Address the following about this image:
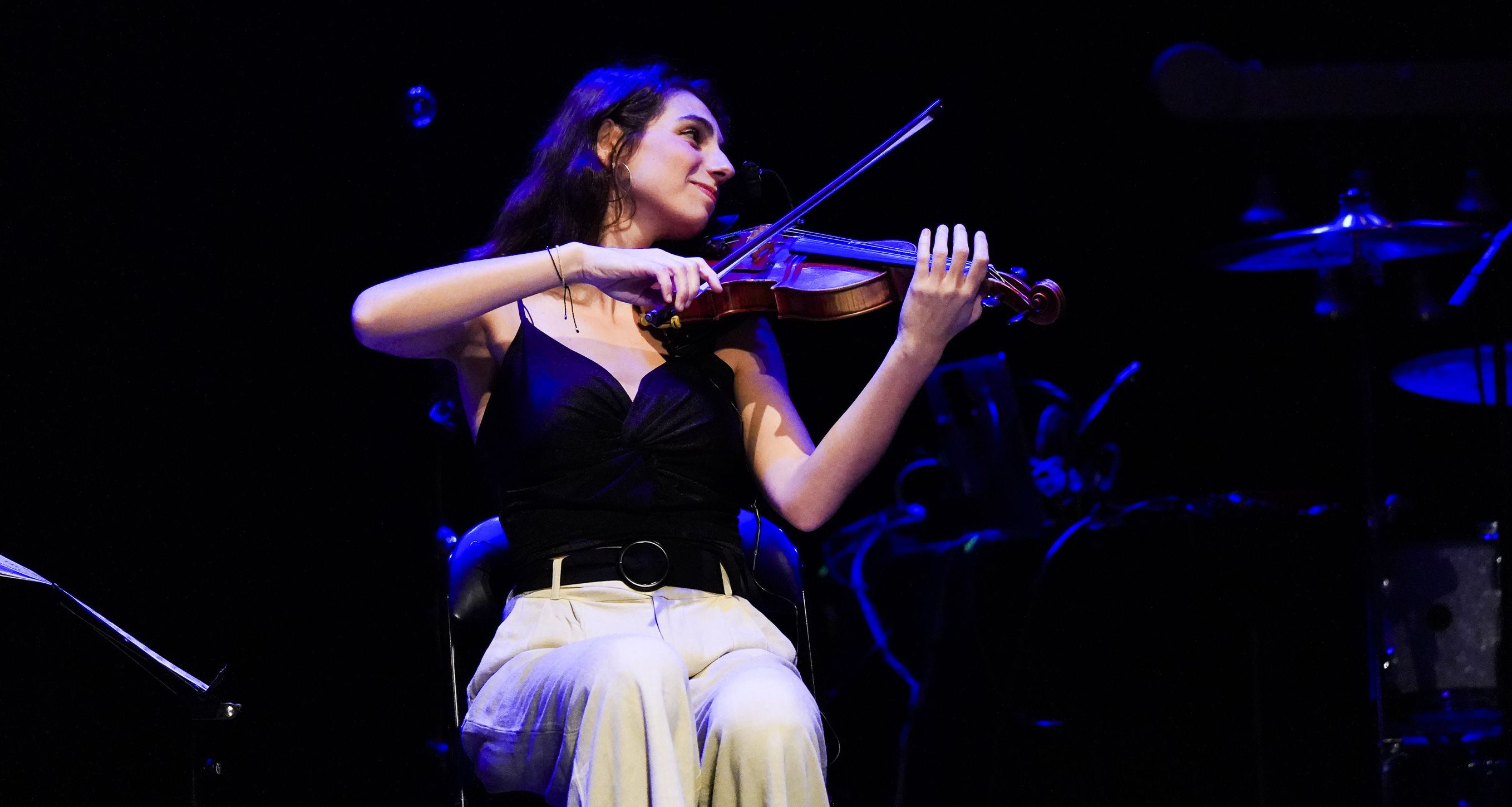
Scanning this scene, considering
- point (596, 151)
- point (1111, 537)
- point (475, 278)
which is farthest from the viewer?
point (1111, 537)

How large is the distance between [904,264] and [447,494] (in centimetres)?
131

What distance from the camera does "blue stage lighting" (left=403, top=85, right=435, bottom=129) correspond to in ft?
8.68

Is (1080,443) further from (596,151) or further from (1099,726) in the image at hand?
(596,151)

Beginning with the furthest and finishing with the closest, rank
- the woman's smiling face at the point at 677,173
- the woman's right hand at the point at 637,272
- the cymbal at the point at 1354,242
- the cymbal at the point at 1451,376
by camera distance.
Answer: the cymbal at the point at 1354,242, the cymbal at the point at 1451,376, the woman's smiling face at the point at 677,173, the woman's right hand at the point at 637,272

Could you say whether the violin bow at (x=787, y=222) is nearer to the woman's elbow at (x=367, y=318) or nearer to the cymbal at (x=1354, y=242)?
the woman's elbow at (x=367, y=318)

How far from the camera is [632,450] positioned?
5.85ft

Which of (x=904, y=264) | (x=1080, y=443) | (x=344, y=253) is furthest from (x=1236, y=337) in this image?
(x=344, y=253)

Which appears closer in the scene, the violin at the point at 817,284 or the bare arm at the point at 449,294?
the bare arm at the point at 449,294

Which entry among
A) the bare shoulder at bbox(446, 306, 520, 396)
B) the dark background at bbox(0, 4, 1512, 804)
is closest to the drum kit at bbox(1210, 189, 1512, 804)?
the dark background at bbox(0, 4, 1512, 804)

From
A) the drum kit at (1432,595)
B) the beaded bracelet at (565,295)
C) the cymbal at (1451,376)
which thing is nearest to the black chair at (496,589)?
the beaded bracelet at (565,295)

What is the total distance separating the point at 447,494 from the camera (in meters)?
2.71

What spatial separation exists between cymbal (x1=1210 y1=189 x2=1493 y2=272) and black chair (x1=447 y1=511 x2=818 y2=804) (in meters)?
1.62

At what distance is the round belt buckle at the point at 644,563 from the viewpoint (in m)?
1.71

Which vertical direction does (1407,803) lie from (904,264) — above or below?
below
